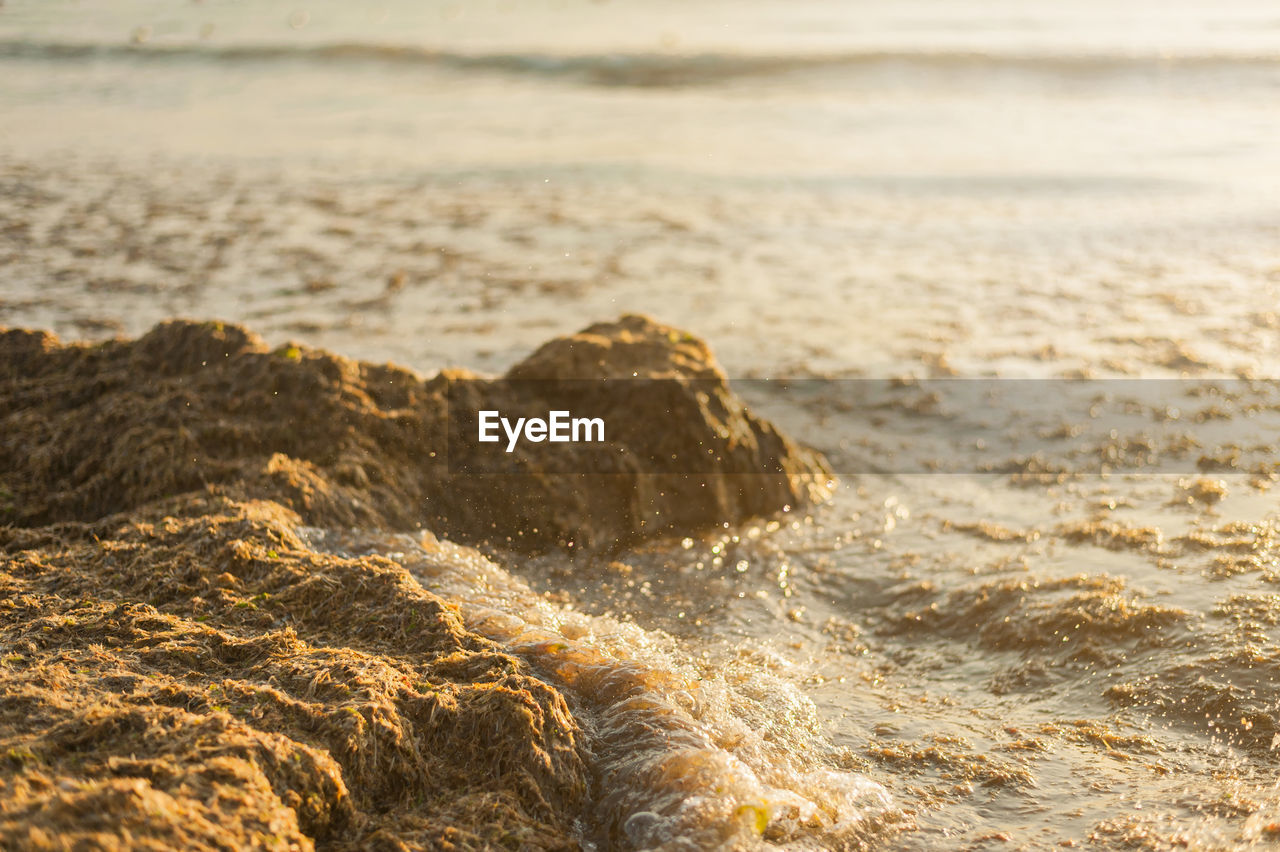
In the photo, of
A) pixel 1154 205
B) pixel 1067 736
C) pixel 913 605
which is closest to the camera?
pixel 1067 736

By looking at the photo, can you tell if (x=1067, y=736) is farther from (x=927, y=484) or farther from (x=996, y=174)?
(x=996, y=174)

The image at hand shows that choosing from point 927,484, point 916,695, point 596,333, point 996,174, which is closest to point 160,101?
point 996,174

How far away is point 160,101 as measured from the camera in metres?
16.6

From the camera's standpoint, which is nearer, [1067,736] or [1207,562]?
[1067,736]

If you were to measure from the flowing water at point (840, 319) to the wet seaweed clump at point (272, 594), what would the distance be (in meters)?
0.25

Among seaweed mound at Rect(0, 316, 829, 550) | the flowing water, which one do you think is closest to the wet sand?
the flowing water

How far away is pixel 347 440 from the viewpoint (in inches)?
178

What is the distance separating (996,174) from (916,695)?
1039cm

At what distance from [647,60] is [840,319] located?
46.3ft

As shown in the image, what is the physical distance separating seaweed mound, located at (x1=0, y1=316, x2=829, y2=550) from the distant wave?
612 inches

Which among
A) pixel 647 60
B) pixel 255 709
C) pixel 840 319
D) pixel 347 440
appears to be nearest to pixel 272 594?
pixel 255 709

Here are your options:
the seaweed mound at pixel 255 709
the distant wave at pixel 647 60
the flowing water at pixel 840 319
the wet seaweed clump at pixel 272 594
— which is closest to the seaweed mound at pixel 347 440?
the wet seaweed clump at pixel 272 594

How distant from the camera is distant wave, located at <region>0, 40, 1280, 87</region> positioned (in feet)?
63.8

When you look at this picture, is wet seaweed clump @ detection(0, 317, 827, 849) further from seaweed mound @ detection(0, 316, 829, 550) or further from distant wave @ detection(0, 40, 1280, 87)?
distant wave @ detection(0, 40, 1280, 87)
